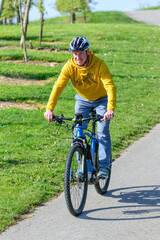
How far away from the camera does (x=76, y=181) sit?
15.8 feet

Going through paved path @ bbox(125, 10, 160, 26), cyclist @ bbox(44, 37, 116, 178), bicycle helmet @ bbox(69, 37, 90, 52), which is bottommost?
cyclist @ bbox(44, 37, 116, 178)

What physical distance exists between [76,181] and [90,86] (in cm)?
119

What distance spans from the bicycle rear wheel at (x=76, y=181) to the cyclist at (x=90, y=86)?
41cm

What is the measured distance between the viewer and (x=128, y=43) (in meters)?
23.5

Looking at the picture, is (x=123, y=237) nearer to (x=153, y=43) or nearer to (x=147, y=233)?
(x=147, y=233)

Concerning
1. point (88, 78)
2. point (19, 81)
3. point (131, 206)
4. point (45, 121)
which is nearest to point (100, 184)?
point (131, 206)

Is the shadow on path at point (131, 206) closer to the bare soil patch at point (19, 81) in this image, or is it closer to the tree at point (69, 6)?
the bare soil patch at point (19, 81)

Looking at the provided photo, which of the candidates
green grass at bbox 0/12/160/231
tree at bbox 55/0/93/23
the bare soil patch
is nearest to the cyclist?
green grass at bbox 0/12/160/231

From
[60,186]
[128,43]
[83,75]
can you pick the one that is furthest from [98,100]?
[128,43]

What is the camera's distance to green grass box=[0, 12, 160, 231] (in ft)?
18.2

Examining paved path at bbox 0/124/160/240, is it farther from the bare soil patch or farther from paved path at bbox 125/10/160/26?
paved path at bbox 125/10/160/26

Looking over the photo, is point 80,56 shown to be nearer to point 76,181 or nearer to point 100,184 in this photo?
point 76,181

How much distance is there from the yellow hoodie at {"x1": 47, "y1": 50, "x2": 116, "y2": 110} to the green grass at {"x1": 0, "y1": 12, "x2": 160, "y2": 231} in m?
1.31

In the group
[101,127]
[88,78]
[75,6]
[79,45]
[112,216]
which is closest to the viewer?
[79,45]
